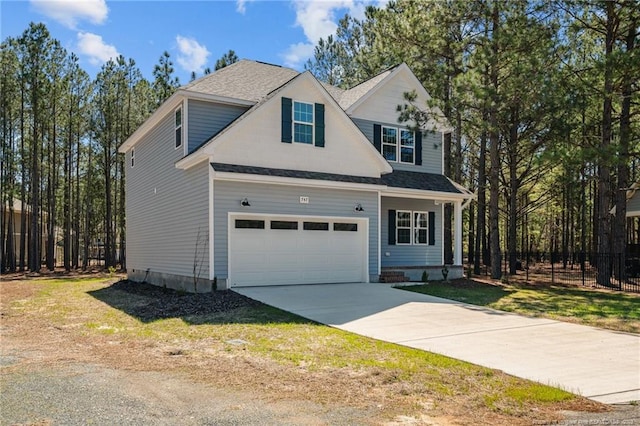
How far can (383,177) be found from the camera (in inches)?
763

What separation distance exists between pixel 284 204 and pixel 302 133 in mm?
2437

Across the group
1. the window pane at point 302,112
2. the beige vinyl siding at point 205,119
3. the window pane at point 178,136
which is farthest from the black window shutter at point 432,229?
the window pane at point 178,136

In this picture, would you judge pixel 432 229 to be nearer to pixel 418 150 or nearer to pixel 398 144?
pixel 418 150

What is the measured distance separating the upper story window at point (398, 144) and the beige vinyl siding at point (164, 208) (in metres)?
7.69

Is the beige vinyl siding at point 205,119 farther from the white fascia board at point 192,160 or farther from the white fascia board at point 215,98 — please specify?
the white fascia board at point 192,160

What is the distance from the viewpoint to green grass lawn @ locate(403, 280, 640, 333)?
37.7 feet

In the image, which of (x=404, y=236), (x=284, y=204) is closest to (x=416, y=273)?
(x=404, y=236)

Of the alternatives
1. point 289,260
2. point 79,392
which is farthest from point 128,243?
point 79,392

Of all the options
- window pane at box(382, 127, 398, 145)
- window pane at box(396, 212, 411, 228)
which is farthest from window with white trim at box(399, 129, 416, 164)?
window pane at box(396, 212, 411, 228)

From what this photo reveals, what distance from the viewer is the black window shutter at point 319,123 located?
54.8 feet

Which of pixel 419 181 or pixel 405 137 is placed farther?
pixel 405 137

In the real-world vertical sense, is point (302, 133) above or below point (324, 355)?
above

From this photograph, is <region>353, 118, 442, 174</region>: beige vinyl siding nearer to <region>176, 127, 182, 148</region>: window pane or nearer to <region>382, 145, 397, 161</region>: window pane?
<region>382, 145, 397, 161</region>: window pane

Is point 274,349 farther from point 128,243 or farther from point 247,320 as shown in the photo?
point 128,243
